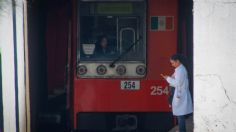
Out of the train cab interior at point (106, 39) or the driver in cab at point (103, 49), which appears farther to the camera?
the driver in cab at point (103, 49)

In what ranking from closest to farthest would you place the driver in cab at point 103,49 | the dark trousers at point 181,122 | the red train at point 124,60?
the dark trousers at point 181,122, the red train at point 124,60, the driver in cab at point 103,49

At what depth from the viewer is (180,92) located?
822 cm

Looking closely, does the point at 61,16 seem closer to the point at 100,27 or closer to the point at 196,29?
the point at 100,27

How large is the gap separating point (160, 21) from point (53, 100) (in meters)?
2.71

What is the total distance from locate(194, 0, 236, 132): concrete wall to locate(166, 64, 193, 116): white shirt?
460 millimetres

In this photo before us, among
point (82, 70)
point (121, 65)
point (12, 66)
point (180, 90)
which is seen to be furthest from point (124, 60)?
point (12, 66)

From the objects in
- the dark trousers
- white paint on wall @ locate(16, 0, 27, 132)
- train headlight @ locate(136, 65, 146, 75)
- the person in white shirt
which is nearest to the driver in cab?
train headlight @ locate(136, 65, 146, 75)

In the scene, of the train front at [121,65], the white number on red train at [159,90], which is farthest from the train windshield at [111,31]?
the white number on red train at [159,90]

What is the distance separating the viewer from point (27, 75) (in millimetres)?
8227

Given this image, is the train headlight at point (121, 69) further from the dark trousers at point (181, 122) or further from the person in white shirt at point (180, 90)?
the dark trousers at point (181, 122)

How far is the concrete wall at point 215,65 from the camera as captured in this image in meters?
7.60

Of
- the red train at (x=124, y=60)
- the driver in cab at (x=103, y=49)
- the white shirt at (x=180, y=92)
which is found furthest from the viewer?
the driver in cab at (x=103, y=49)

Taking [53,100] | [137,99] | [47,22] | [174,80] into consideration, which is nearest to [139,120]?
[137,99]

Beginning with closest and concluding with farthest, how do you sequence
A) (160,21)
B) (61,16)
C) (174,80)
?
(174,80) → (160,21) → (61,16)
